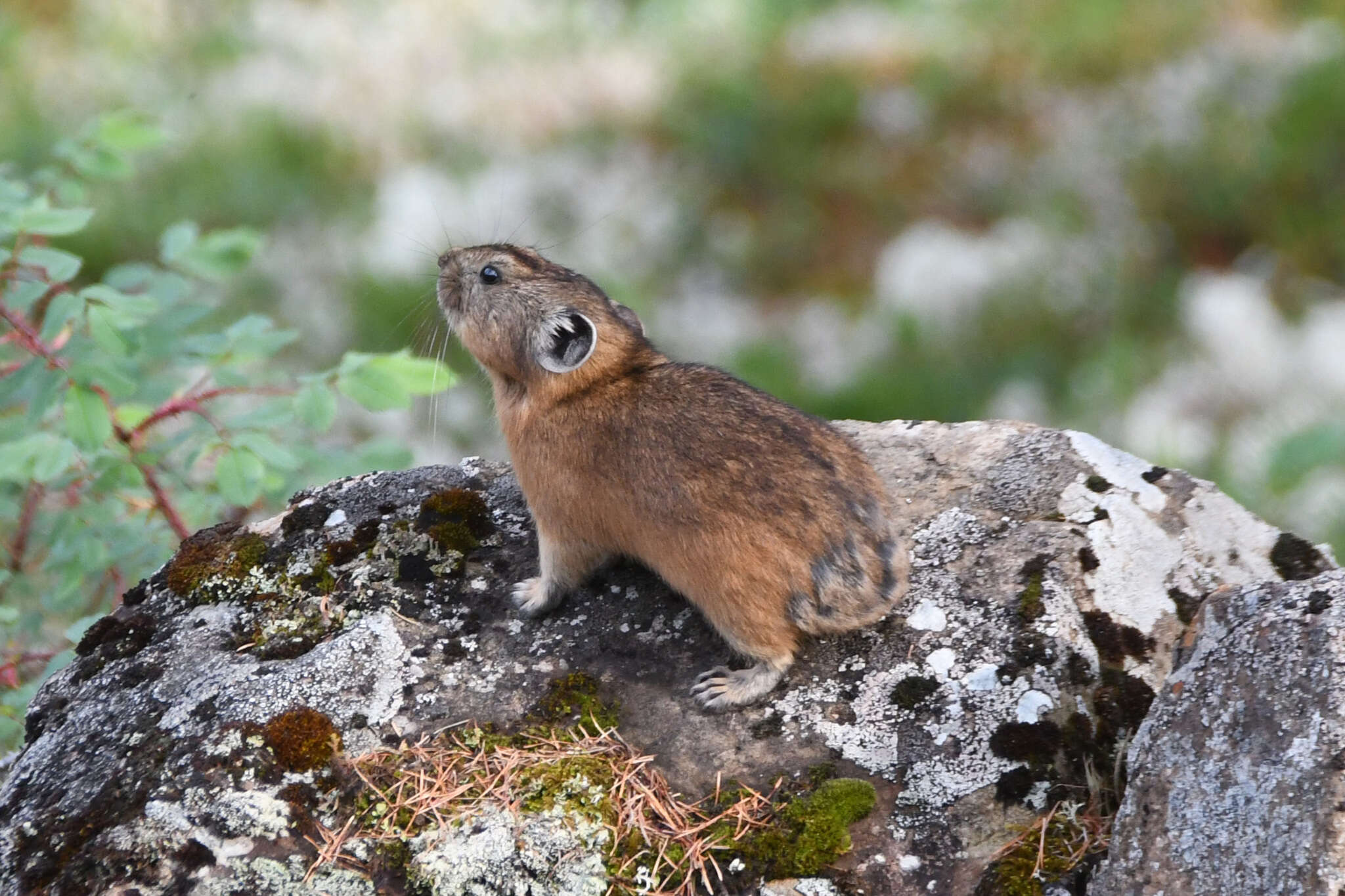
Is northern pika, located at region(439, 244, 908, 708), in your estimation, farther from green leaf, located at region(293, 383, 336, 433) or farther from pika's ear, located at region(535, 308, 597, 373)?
green leaf, located at region(293, 383, 336, 433)

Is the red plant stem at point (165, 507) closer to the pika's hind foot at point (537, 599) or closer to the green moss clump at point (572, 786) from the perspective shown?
the pika's hind foot at point (537, 599)

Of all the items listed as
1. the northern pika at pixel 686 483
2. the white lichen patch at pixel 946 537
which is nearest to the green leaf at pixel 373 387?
the northern pika at pixel 686 483

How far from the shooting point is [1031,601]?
12.9ft

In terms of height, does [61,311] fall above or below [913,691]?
above

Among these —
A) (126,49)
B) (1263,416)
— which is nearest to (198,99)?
(126,49)

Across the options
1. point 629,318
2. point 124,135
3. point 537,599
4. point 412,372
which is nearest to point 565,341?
point 629,318

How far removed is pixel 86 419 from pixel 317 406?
2.50 feet

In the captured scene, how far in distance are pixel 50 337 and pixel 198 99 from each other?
8.90 m

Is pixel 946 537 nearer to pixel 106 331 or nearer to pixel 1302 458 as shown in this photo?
pixel 106 331

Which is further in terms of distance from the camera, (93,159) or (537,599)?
(93,159)

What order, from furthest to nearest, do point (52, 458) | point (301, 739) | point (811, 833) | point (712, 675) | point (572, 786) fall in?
point (52, 458), point (712, 675), point (301, 739), point (572, 786), point (811, 833)

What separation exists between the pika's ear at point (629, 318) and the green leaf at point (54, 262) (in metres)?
1.94

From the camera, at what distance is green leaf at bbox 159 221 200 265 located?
16.9ft

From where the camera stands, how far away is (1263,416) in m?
8.52
